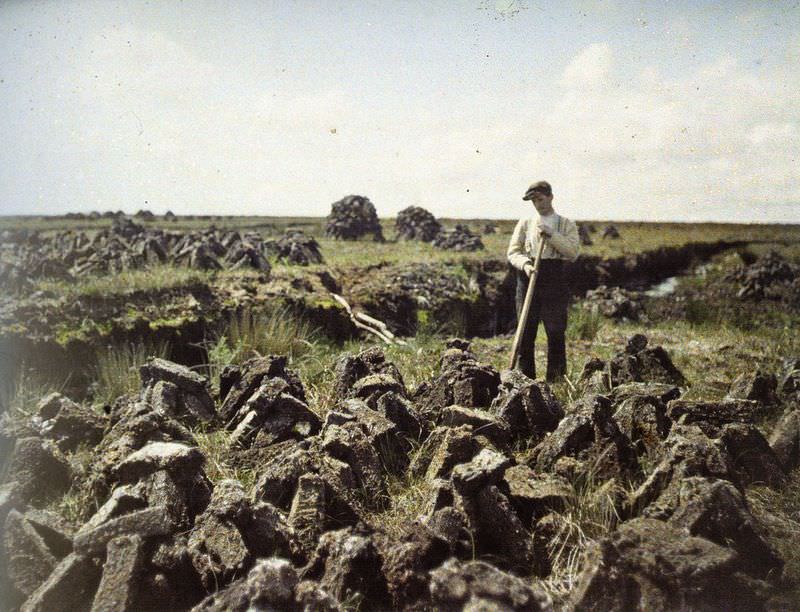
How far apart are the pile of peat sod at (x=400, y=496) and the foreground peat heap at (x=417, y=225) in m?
20.0

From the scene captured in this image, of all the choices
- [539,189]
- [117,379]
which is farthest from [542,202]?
[117,379]

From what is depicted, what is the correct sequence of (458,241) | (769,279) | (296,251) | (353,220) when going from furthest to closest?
(353,220)
(458,241)
(769,279)
(296,251)

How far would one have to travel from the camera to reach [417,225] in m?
25.6

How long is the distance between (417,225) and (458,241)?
21.8 ft

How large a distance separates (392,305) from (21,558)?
7462mm

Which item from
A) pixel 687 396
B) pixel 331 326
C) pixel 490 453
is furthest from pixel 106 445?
pixel 331 326

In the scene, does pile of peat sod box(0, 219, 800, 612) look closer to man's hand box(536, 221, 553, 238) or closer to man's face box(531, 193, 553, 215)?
man's hand box(536, 221, 553, 238)

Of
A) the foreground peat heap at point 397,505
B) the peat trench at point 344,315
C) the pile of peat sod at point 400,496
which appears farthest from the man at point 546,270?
the foreground peat heap at point 397,505

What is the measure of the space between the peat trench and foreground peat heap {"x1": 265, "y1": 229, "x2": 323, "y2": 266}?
4.73ft

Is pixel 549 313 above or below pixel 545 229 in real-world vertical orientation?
below

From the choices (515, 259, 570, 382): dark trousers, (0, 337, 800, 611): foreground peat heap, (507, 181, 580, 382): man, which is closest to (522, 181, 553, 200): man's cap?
(507, 181, 580, 382): man

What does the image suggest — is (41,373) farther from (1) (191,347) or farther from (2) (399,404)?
(2) (399,404)

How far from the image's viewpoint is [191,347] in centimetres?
650

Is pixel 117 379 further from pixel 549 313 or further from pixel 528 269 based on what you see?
pixel 549 313
